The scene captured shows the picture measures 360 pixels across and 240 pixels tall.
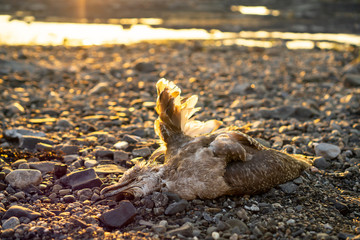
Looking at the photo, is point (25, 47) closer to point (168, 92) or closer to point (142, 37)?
point (142, 37)

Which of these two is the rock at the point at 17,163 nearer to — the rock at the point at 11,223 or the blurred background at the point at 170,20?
the rock at the point at 11,223

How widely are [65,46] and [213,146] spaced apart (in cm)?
1200

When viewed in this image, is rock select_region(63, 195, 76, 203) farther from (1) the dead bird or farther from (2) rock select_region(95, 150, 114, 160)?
(2) rock select_region(95, 150, 114, 160)

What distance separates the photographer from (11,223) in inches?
136

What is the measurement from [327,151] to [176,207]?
2.49m

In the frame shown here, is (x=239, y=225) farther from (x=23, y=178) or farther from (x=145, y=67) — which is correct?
(x=145, y=67)

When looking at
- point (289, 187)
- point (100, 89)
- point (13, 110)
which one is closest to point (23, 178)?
point (289, 187)

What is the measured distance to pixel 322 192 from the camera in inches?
160

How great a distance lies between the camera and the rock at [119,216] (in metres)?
3.43

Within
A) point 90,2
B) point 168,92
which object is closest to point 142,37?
point 168,92

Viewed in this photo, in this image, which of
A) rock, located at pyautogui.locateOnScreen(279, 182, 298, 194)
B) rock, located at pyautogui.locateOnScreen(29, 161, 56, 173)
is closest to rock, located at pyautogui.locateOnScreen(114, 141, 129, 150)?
rock, located at pyautogui.locateOnScreen(29, 161, 56, 173)

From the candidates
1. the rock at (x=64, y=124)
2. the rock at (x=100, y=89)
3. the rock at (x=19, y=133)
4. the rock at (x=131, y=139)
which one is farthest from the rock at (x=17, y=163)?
the rock at (x=100, y=89)

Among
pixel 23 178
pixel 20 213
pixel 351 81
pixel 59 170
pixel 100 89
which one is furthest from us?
pixel 351 81

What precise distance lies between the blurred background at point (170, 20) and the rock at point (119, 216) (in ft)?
43.5
